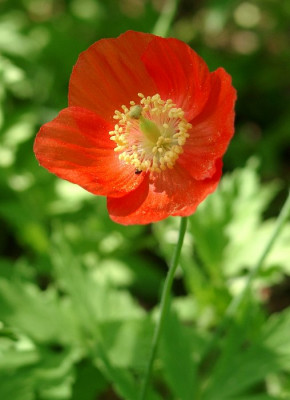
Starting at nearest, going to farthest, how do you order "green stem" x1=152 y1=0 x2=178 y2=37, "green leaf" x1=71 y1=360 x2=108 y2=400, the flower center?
1. the flower center
2. "green leaf" x1=71 y1=360 x2=108 y2=400
3. "green stem" x1=152 y1=0 x2=178 y2=37

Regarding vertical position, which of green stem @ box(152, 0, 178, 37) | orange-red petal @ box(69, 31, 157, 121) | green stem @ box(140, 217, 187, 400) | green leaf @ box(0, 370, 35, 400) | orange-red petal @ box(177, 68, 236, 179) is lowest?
green stem @ box(140, 217, 187, 400)

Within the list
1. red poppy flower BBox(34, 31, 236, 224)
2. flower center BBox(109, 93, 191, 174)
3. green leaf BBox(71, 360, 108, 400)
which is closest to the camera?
red poppy flower BBox(34, 31, 236, 224)

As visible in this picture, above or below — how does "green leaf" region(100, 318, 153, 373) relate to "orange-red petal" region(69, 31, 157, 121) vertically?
below

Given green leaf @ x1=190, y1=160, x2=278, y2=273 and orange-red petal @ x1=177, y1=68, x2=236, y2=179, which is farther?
green leaf @ x1=190, y1=160, x2=278, y2=273

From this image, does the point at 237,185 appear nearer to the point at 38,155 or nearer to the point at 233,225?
the point at 233,225

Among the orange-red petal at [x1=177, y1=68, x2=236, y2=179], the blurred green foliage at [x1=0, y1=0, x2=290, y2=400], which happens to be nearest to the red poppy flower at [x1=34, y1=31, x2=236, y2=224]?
the orange-red petal at [x1=177, y1=68, x2=236, y2=179]

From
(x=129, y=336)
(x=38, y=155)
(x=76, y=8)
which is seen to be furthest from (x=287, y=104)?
(x=38, y=155)

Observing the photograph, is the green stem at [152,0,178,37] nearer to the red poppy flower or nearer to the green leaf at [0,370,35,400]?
the red poppy flower

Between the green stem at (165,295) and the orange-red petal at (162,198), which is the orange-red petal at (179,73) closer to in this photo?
the orange-red petal at (162,198)
